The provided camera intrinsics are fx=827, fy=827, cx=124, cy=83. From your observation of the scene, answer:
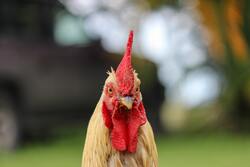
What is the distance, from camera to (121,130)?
3830 mm

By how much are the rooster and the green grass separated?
5868 mm

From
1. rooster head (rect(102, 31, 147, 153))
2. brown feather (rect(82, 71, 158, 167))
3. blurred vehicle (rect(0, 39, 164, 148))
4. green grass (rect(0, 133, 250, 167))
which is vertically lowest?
green grass (rect(0, 133, 250, 167))

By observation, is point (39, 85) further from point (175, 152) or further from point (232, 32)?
point (232, 32)

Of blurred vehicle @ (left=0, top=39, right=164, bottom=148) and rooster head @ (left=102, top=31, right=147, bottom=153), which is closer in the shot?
rooster head @ (left=102, top=31, right=147, bottom=153)

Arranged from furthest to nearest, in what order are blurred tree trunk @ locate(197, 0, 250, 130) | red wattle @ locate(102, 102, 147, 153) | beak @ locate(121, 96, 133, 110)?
blurred tree trunk @ locate(197, 0, 250, 130) → red wattle @ locate(102, 102, 147, 153) → beak @ locate(121, 96, 133, 110)

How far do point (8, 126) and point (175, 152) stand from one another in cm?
231

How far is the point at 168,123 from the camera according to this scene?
14.9 meters

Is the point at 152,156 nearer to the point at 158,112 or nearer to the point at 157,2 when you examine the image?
the point at 157,2

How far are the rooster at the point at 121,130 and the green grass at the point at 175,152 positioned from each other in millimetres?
5868

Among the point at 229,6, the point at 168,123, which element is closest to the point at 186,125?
the point at 168,123

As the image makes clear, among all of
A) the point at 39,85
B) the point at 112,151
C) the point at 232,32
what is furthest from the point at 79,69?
the point at 112,151

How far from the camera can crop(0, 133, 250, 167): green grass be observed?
10.2 metres

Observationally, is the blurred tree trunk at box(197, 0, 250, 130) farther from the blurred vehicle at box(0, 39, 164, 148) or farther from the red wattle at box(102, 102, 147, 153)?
the red wattle at box(102, 102, 147, 153)

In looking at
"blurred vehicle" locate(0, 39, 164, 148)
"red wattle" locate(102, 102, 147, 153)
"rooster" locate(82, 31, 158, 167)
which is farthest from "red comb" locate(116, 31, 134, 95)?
"blurred vehicle" locate(0, 39, 164, 148)
